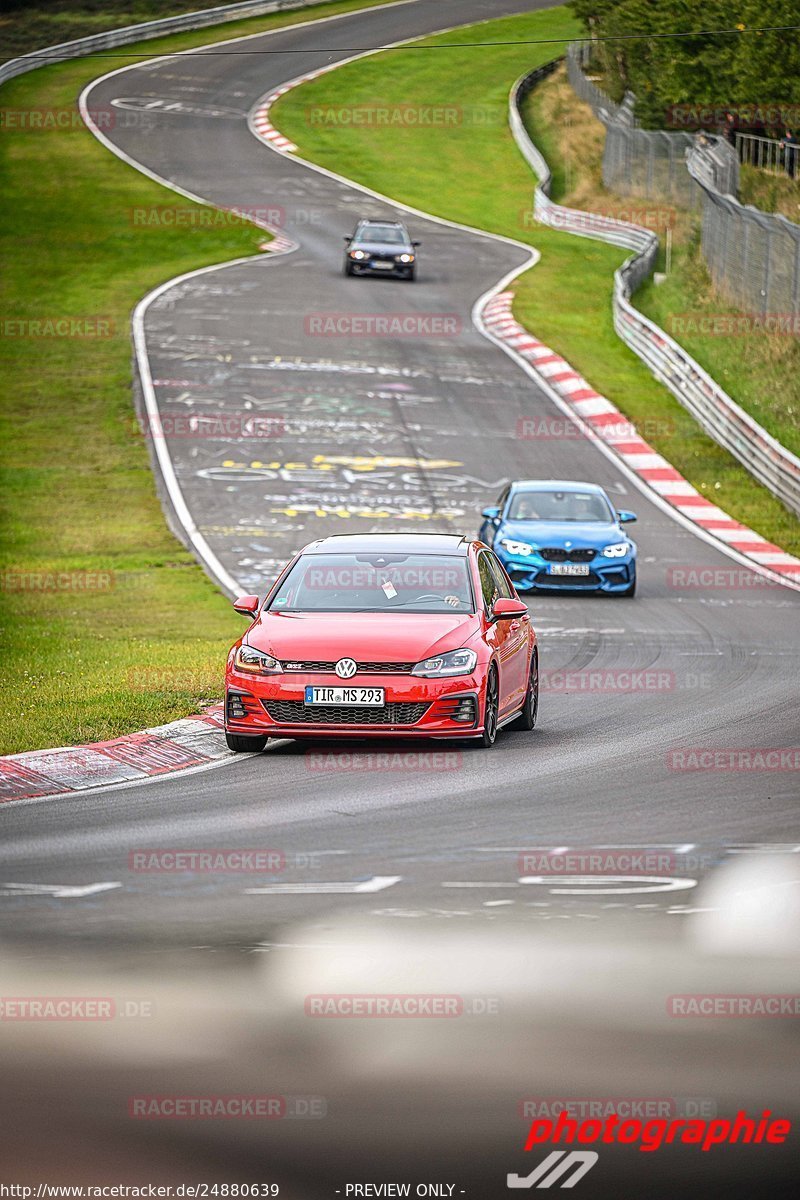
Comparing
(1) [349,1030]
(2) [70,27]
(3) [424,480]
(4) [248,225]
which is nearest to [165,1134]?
(1) [349,1030]

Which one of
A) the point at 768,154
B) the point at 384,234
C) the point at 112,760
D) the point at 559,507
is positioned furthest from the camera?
the point at 768,154

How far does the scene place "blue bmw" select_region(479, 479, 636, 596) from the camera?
24172 mm

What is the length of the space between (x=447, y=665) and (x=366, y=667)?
56 cm

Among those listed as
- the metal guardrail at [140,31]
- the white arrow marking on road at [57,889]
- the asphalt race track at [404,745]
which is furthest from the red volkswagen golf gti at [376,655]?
the metal guardrail at [140,31]

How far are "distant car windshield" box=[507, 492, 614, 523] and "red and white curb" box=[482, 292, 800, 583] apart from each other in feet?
8.45

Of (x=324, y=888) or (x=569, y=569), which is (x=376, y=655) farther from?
(x=569, y=569)

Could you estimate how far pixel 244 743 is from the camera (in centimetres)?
1348

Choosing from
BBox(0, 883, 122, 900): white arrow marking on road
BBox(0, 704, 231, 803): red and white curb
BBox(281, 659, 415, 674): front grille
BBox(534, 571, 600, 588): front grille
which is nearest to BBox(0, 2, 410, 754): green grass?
BBox(0, 704, 231, 803): red and white curb

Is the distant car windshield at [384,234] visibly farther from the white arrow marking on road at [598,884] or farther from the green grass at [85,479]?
the white arrow marking on road at [598,884]

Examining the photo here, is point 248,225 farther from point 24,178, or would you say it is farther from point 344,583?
point 344,583

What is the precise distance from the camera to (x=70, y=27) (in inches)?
3364

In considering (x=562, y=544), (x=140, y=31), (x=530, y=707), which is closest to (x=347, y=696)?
(x=530, y=707)

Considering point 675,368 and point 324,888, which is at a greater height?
point 324,888

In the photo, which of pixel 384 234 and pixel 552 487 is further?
pixel 384 234
